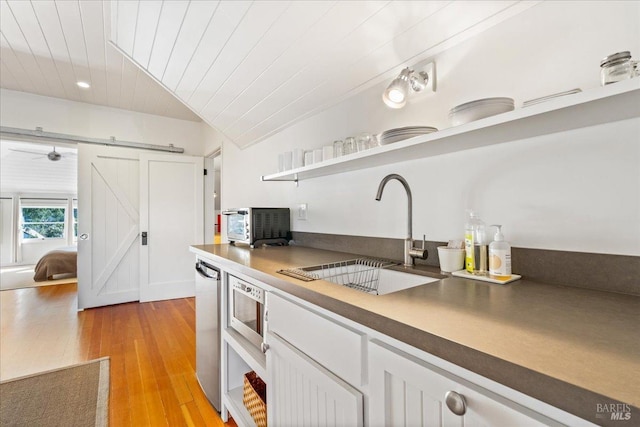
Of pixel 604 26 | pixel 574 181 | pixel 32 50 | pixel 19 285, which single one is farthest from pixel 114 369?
pixel 19 285

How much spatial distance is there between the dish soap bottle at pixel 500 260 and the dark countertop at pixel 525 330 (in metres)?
0.04

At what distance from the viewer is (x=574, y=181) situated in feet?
2.98

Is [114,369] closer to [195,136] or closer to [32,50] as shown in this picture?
[32,50]

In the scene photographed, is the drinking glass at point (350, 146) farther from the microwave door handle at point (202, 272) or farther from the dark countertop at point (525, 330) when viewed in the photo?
the microwave door handle at point (202, 272)

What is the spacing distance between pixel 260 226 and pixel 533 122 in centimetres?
172

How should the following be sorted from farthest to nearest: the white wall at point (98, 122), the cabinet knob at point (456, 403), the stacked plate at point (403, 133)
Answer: the white wall at point (98, 122)
the stacked plate at point (403, 133)
the cabinet knob at point (456, 403)

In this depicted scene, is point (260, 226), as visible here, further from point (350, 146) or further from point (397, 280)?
point (397, 280)

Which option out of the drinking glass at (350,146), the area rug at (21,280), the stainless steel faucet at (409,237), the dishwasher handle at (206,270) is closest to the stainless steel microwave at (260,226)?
the dishwasher handle at (206,270)

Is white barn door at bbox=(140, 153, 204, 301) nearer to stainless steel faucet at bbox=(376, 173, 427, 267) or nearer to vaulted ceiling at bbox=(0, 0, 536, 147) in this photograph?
vaulted ceiling at bbox=(0, 0, 536, 147)

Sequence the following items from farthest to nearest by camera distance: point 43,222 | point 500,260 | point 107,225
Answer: point 43,222
point 107,225
point 500,260

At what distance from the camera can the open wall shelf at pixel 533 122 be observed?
667 millimetres

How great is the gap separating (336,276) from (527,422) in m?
0.97

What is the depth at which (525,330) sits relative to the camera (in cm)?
56

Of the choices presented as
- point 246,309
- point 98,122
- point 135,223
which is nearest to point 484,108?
point 246,309
